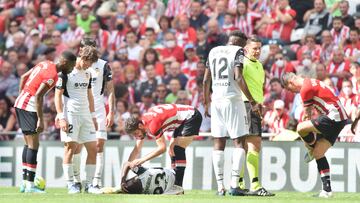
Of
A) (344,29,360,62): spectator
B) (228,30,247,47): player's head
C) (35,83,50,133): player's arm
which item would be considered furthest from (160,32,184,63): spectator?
(35,83,50,133): player's arm

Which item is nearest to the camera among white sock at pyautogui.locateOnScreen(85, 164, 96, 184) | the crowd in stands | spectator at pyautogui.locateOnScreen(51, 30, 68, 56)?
white sock at pyautogui.locateOnScreen(85, 164, 96, 184)

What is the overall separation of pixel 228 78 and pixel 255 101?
0.51 metres

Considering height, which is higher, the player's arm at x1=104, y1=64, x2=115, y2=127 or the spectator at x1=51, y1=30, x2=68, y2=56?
the spectator at x1=51, y1=30, x2=68, y2=56

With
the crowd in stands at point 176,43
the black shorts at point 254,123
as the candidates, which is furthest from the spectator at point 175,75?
the black shorts at point 254,123

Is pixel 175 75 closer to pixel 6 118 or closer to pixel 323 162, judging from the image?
pixel 6 118

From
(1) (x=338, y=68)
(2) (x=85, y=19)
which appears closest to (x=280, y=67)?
(1) (x=338, y=68)

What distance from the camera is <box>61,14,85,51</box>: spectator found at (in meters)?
26.7

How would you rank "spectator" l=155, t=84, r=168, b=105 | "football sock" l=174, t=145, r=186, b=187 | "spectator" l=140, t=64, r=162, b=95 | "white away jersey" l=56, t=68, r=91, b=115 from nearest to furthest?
"white away jersey" l=56, t=68, r=91, b=115
"football sock" l=174, t=145, r=186, b=187
"spectator" l=155, t=84, r=168, b=105
"spectator" l=140, t=64, r=162, b=95

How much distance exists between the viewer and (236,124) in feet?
55.0

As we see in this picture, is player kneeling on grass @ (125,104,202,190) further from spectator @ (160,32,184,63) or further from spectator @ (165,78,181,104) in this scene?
spectator @ (160,32,184,63)

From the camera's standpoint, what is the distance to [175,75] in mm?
24375

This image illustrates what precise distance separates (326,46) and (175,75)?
3.17 meters

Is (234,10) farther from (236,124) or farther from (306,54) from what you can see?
(236,124)

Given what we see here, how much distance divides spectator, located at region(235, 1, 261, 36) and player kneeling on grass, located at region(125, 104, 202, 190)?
25.5ft
